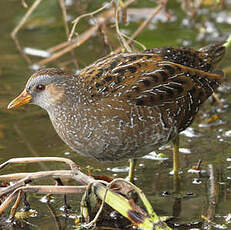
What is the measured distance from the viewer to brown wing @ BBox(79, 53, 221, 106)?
5.21 metres

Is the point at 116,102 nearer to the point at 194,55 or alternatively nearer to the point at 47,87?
the point at 47,87

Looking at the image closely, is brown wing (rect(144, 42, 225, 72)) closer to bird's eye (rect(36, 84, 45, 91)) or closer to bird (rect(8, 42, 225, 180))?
bird (rect(8, 42, 225, 180))

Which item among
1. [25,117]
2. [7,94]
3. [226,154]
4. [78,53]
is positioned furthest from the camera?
[78,53]

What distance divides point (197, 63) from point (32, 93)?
1.56m

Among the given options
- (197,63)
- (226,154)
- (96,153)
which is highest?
(197,63)

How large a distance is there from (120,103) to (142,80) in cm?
30

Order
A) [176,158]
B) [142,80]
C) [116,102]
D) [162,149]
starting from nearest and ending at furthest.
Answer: [116,102] → [142,80] → [176,158] → [162,149]

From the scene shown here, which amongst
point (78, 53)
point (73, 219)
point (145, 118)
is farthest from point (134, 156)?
point (78, 53)

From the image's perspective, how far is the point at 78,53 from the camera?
894 cm

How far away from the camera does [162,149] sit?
6469mm

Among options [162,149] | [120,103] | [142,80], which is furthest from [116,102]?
[162,149]

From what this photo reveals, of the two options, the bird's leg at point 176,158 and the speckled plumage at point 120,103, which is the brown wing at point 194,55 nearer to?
the speckled plumage at point 120,103

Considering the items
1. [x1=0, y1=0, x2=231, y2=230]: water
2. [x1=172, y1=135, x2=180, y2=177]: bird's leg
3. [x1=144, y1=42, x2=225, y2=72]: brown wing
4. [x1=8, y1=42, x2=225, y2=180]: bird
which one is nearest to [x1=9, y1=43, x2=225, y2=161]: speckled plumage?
[x1=8, y1=42, x2=225, y2=180]: bird

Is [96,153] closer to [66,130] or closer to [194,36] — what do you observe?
[66,130]
